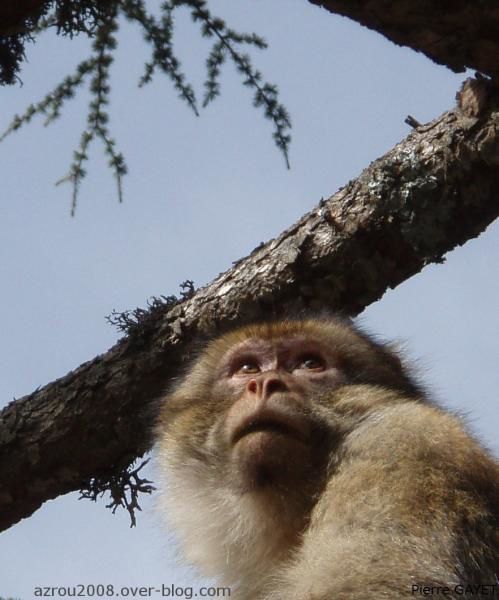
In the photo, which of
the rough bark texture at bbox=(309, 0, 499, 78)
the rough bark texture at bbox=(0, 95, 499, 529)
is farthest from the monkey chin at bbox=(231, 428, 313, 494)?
the rough bark texture at bbox=(309, 0, 499, 78)

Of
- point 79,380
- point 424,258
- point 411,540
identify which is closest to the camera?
point 411,540

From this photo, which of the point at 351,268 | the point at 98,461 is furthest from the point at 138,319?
the point at 351,268

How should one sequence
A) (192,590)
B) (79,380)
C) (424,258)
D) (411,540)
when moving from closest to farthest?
1. (411,540)
2. (192,590)
3. (424,258)
4. (79,380)

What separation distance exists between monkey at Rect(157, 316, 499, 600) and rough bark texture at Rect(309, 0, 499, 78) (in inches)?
57.5

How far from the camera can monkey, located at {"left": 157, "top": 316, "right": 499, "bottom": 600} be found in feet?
11.8

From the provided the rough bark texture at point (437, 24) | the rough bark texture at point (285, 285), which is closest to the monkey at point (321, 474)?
the rough bark texture at point (285, 285)

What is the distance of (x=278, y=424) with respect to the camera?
443cm

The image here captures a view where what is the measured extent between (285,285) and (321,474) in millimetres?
1448

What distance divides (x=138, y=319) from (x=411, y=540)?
2.66 meters

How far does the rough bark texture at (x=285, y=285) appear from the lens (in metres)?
5.23

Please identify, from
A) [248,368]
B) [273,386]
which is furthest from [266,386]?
[248,368]

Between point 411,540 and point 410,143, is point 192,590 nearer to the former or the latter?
point 411,540

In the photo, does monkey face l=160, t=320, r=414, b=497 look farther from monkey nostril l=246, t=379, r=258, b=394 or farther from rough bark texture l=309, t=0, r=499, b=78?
rough bark texture l=309, t=0, r=499, b=78

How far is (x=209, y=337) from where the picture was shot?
5.70 meters
